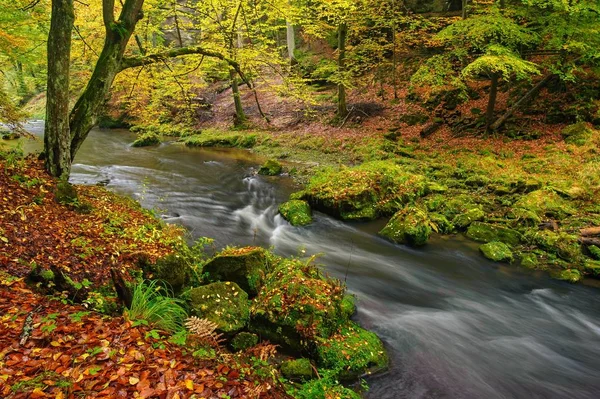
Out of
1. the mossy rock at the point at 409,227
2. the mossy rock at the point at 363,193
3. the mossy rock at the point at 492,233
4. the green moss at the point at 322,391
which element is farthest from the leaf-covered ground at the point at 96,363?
the mossy rock at the point at 492,233

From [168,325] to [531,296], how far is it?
7.06 m

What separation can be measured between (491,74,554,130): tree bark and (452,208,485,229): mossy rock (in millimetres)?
6503

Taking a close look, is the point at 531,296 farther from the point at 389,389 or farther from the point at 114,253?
the point at 114,253

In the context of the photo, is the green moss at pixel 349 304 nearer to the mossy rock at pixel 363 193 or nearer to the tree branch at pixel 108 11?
the mossy rock at pixel 363 193

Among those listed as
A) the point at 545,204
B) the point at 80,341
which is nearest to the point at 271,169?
the point at 545,204

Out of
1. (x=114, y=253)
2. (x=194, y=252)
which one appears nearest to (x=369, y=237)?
(x=194, y=252)

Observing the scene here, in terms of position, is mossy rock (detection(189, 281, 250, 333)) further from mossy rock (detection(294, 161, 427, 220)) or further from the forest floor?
mossy rock (detection(294, 161, 427, 220))

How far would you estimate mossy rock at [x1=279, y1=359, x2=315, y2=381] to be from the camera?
14.2 feet

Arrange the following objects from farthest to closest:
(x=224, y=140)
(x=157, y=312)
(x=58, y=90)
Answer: (x=224, y=140) → (x=58, y=90) → (x=157, y=312)

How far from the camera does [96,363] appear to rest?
117 inches

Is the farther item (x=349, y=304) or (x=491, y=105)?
(x=491, y=105)

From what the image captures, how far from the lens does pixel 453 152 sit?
13953 mm

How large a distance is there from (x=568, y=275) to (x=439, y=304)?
3.05 meters

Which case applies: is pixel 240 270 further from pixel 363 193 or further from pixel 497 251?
pixel 497 251
